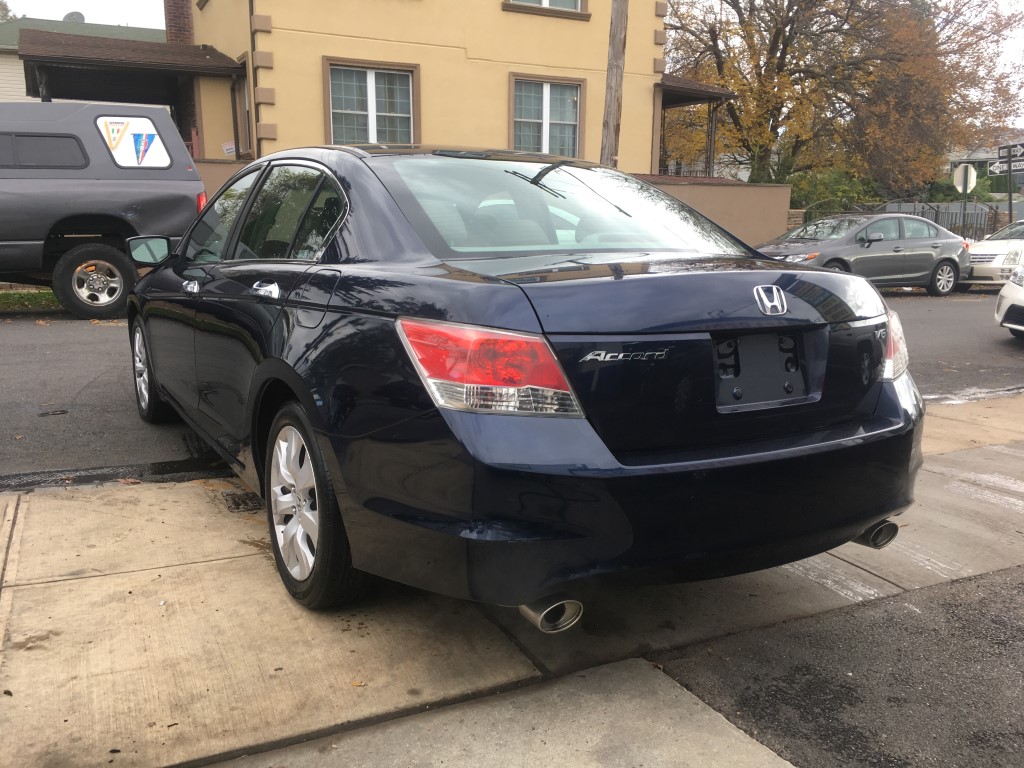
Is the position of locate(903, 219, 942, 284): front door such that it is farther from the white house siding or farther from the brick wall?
the white house siding

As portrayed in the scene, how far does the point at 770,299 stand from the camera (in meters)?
2.60

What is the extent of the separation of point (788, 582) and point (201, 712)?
7.09ft

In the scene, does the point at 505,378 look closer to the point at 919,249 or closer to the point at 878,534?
the point at 878,534

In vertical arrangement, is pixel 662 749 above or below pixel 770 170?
below

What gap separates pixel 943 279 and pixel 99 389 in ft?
51.0

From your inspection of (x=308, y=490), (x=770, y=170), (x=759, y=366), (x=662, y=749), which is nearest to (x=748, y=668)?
(x=662, y=749)

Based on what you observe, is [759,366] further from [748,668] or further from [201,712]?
[201,712]

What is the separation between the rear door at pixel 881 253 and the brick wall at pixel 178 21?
1561cm

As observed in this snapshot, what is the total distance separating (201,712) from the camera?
2.53 metres

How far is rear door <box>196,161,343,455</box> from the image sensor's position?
127 inches

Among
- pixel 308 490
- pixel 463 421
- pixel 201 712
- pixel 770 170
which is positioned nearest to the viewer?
pixel 463 421

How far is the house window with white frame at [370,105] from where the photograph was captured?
54.5ft

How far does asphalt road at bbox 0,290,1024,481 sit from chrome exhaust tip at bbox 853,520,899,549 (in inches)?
130

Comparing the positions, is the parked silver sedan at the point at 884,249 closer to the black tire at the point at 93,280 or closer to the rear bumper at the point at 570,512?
the black tire at the point at 93,280
